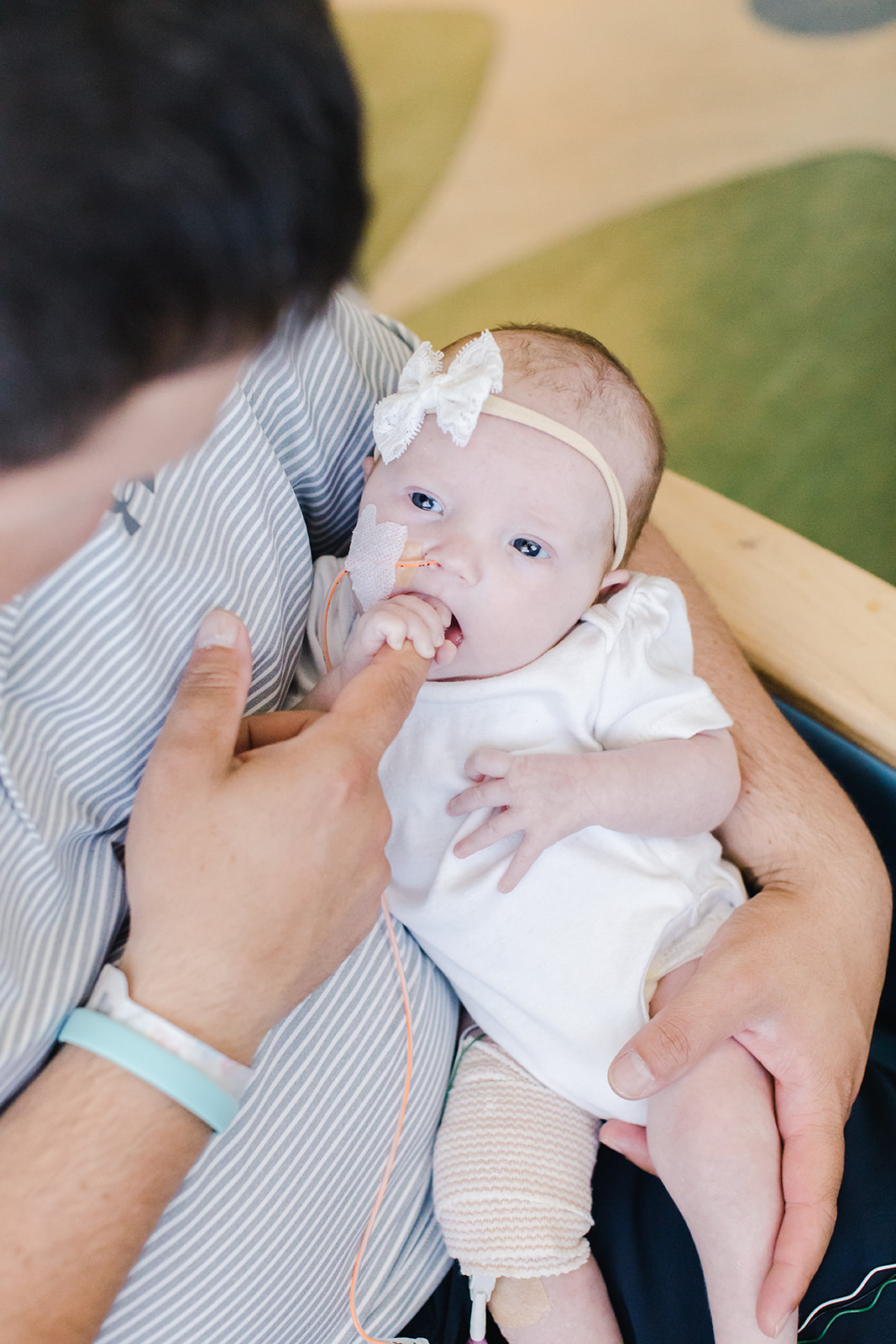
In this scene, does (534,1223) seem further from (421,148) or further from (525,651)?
(421,148)

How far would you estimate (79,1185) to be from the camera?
2.23 feet

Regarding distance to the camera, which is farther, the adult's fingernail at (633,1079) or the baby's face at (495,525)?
the baby's face at (495,525)

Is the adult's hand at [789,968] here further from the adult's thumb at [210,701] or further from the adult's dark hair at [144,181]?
the adult's dark hair at [144,181]

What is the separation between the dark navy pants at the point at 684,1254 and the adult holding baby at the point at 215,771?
0.08 meters

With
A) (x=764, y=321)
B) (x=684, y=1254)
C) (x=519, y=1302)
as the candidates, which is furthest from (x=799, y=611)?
(x=764, y=321)

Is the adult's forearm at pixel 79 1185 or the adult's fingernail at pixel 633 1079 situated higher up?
the adult's forearm at pixel 79 1185

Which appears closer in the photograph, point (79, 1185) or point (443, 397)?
point (79, 1185)

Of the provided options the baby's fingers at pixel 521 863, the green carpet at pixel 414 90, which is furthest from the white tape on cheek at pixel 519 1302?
the green carpet at pixel 414 90

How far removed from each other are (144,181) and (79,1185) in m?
0.62

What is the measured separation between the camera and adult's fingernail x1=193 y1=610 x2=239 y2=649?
2.88ft

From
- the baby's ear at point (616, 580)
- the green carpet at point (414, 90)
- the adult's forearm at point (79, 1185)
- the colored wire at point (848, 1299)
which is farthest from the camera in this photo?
the green carpet at point (414, 90)

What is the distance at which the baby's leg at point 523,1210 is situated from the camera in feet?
3.39

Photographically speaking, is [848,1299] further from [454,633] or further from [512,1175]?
[454,633]

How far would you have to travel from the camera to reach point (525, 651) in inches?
45.0
